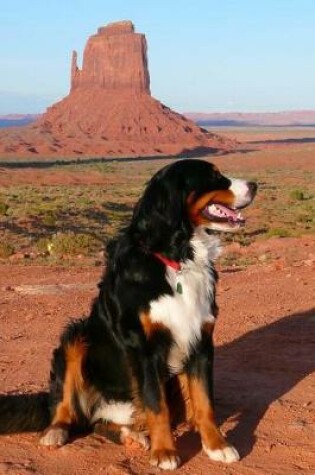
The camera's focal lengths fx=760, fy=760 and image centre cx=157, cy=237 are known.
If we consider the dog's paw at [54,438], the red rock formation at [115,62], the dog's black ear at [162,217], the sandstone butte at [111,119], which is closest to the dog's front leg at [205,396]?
the dog's black ear at [162,217]

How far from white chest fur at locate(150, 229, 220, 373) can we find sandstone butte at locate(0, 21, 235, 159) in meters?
89.1

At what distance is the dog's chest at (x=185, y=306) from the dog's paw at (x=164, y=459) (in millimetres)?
521

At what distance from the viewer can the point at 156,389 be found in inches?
173

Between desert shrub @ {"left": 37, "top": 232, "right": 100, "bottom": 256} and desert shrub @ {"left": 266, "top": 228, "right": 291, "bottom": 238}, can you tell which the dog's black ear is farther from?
desert shrub @ {"left": 266, "top": 228, "right": 291, "bottom": 238}

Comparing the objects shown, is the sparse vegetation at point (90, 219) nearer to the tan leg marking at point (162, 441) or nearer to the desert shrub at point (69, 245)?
the desert shrub at point (69, 245)

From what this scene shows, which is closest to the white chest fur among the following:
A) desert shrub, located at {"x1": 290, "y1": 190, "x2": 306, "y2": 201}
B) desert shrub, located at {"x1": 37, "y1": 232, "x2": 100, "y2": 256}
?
desert shrub, located at {"x1": 37, "y1": 232, "x2": 100, "y2": 256}

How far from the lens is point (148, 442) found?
15.3 ft

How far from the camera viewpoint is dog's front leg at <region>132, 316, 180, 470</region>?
4.38 meters

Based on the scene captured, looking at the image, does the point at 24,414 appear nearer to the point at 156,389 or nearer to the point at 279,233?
the point at 156,389

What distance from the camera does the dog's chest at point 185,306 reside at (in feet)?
14.3

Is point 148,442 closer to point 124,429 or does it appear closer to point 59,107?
point 124,429

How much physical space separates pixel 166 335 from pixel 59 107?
125m

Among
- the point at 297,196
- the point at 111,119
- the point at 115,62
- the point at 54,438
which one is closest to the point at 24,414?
the point at 54,438

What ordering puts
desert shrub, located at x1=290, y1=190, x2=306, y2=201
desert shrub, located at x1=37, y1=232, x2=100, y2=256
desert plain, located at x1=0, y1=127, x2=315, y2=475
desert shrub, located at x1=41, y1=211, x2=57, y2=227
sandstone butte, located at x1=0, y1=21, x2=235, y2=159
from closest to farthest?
desert plain, located at x1=0, y1=127, x2=315, y2=475 → desert shrub, located at x1=37, y1=232, x2=100, y2=256 → desert shrub, located at x1=41, y1=211, x2=57, y2=227 → desert shrub, located at x1=290, y1=190, x2=306, y2=201 → sandstone butte, located at x1=0, y1=21, x2=235, y2=159
